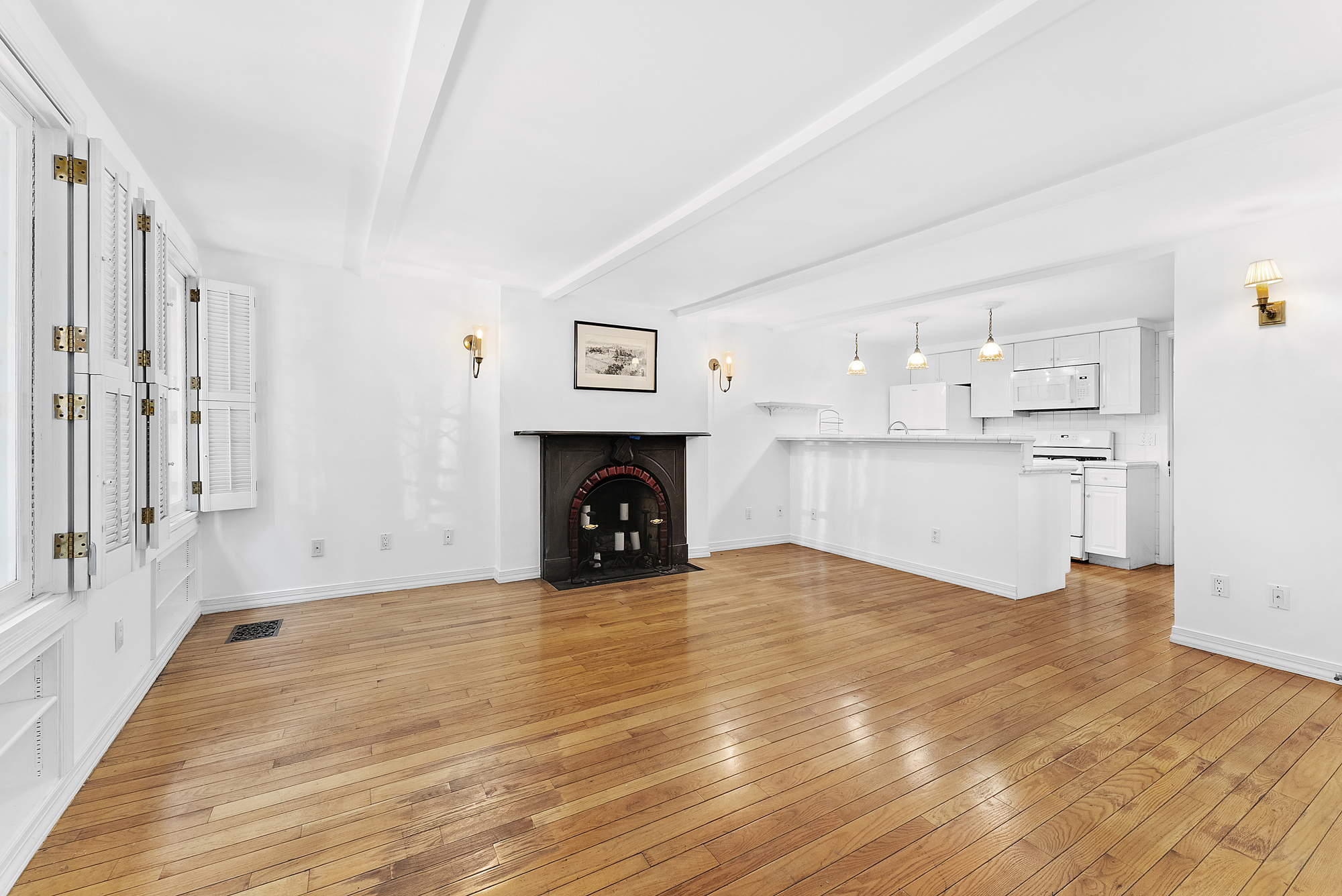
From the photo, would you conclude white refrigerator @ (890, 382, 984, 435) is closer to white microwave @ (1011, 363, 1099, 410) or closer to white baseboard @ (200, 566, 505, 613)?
white microwave @ (1011, 363, 1099, 410)

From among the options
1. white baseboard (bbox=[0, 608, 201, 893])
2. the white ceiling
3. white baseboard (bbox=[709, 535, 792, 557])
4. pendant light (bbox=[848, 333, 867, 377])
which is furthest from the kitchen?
white baseboard (bbox=[0, 608, 201, 893])

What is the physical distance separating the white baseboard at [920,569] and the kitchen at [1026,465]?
14mm

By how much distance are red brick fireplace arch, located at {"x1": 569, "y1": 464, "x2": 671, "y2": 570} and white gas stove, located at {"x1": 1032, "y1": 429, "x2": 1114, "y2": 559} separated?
3.46m

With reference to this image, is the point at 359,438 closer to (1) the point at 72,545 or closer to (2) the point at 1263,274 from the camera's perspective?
(1) the point at 72,545

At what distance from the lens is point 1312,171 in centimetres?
266

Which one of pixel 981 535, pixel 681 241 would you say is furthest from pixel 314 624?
pixel 981 535

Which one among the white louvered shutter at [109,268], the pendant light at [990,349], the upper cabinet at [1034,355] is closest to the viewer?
the white louvered shutter at [109,268]

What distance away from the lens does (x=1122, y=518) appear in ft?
17.8

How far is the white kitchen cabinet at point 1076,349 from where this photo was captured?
6.07 meters

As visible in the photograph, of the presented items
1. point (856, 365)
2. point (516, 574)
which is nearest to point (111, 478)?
point (516, 574)

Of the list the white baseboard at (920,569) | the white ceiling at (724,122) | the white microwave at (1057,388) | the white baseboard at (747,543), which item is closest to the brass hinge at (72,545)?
the white ceiling at (724,122)

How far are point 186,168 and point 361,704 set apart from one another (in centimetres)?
269

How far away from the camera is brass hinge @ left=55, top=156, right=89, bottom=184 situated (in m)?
1.95

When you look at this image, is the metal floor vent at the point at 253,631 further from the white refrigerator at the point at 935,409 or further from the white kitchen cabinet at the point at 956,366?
the white kitchen cabinet at the point at 956,366
